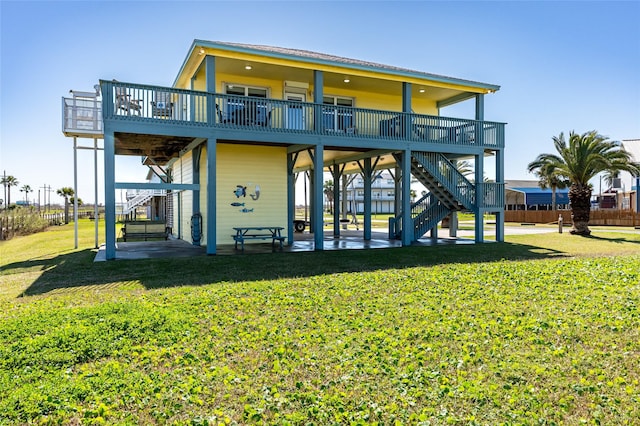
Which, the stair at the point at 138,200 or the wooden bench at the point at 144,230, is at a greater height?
the stair at the point at 138,200

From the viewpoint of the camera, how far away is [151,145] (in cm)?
1602

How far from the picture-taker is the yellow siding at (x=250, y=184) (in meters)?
16.2

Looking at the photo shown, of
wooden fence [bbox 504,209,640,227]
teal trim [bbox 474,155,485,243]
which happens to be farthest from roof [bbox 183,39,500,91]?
wooden fence [bbox 504,209,640,227]

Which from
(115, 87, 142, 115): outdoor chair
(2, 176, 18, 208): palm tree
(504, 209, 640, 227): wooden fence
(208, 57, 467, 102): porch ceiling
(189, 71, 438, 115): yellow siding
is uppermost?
(208, 57, 467, 102): porch ceiling

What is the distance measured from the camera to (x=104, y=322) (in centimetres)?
590

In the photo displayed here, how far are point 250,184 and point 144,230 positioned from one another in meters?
5.33

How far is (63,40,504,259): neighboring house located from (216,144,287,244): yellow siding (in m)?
0.04

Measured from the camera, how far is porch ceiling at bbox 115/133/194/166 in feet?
46.1

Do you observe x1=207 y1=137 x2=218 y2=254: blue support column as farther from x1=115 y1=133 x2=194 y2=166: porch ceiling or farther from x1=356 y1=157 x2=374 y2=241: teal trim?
x1=356 y1=157 x2=374 y2=241: teal trim

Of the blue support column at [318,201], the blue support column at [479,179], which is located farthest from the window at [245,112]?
the blue support column at [479,179]

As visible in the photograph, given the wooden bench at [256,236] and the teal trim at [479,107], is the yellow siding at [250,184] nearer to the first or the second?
the wooden bench at [256,236]

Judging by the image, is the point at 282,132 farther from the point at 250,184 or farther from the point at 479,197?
the point at 479,197

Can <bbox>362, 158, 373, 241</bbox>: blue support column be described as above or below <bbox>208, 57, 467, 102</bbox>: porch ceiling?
below

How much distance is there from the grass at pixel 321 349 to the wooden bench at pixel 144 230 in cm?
833
